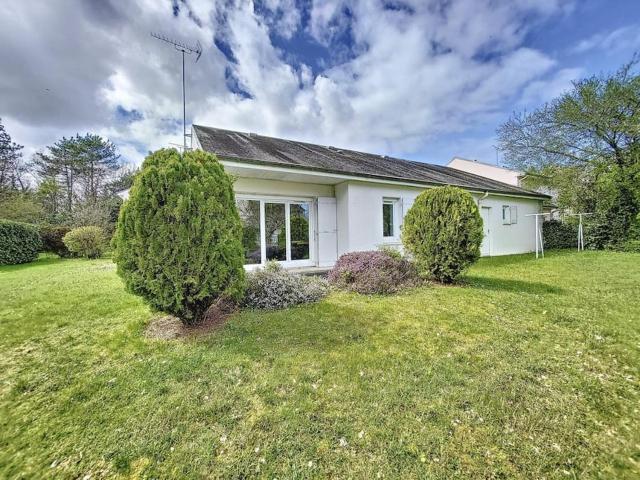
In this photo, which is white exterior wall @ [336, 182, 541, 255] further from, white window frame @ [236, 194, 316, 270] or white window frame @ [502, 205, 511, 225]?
white window frame @ [502, 205, 511, 225]

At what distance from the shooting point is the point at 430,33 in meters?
9.02

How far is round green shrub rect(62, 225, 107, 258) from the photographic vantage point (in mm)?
13422

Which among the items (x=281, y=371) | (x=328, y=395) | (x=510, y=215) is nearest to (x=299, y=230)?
(x=281, y=371)

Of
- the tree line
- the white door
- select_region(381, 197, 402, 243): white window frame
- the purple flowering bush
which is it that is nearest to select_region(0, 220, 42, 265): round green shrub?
the tree line

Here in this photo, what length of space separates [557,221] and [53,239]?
2842cm

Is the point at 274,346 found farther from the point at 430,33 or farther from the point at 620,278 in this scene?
the point at 430,33

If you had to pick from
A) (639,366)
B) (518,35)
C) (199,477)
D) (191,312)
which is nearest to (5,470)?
(199,477)

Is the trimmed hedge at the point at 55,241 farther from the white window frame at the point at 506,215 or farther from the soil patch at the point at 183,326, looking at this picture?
the white window frame at the point at 506,215

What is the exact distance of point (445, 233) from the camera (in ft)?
22.2

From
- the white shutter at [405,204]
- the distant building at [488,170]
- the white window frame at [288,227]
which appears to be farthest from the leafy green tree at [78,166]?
the distant building at [488,170]

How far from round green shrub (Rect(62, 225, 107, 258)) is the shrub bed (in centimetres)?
1253

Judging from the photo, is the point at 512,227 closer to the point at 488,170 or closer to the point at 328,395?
the point at 488,170

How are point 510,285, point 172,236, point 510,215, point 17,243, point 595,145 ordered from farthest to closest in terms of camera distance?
point 595,145
point 510,215
point 17,243
point 510,285
point 172,236

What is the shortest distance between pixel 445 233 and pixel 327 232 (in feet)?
13.9
